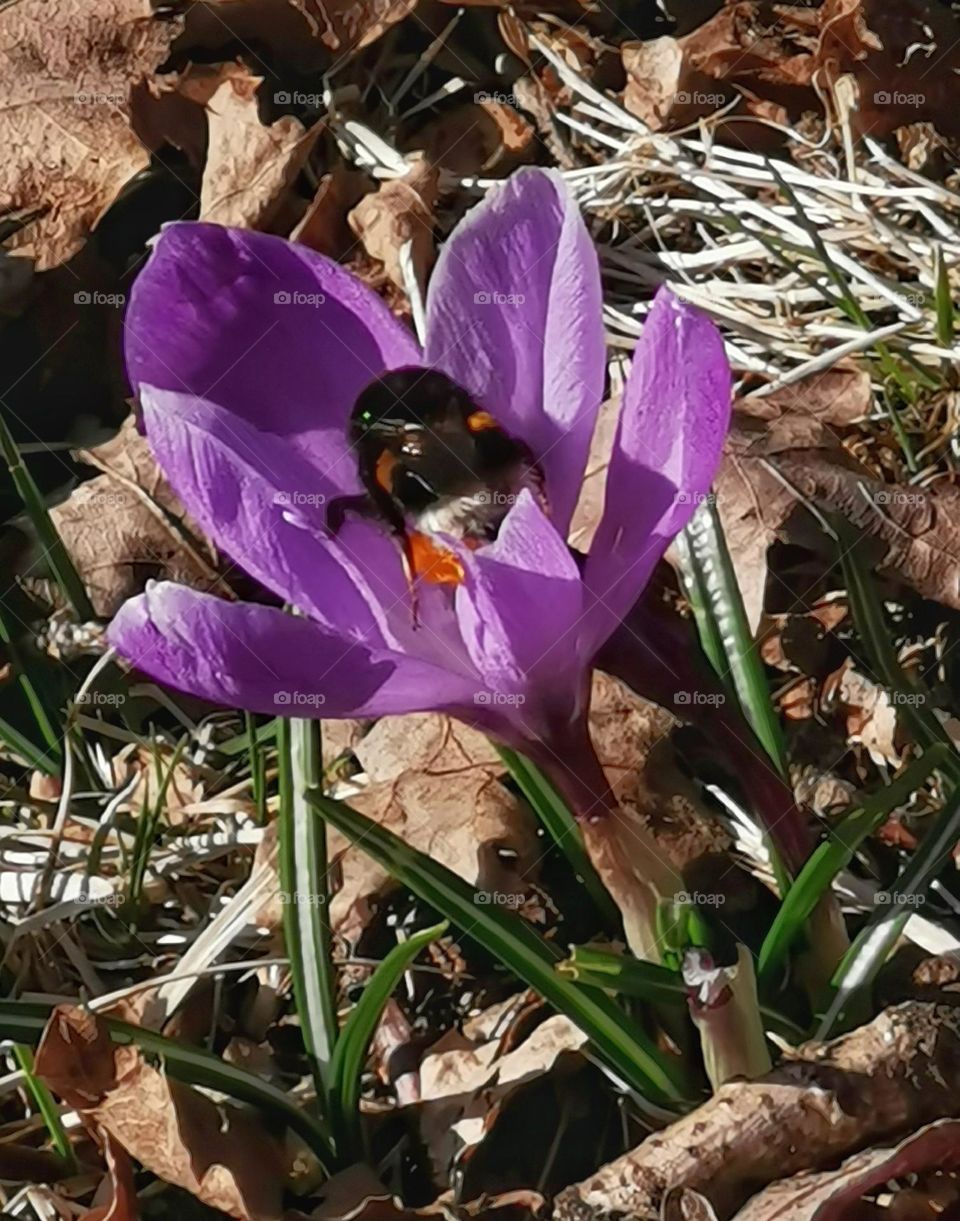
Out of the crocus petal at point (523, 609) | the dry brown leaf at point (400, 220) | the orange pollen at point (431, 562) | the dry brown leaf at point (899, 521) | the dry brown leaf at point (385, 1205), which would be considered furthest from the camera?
the dry brown leaf at point (400, 220)

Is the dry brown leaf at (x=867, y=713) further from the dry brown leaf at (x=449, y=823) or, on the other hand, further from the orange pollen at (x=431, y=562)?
the orange pollen at (x=431, y=562)

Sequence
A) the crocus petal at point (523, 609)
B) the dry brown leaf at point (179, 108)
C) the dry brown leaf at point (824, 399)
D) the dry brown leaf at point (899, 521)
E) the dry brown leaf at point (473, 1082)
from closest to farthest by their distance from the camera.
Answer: the crocus petal at point (523, 609), the dry brown leaf at point (473, 1082), the dry brown leaf at point (899, 521), the dry brown leaf at point (824, 399), the dry brown leaf at point (179, 108)

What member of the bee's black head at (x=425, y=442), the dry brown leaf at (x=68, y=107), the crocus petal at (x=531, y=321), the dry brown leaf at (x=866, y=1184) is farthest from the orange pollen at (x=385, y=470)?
the dry brown leaf at (x=68, y=107)

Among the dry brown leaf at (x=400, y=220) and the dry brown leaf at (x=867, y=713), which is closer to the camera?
the dry brown leaf at (x=867, y=713)

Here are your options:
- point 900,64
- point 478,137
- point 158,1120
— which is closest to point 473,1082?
point 158,1120

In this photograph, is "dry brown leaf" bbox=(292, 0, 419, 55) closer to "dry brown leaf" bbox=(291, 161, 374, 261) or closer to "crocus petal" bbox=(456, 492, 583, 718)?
"dry brown leaf" bbox=(291, 161, 374, 261)

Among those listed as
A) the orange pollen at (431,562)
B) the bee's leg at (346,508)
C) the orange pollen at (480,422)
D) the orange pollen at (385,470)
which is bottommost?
the orange pollen at (431,562)

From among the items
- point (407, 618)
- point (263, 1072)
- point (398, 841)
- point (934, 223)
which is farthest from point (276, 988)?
point (934, 223)

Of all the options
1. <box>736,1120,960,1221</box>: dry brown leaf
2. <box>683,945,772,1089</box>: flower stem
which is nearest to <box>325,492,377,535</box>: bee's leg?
<box>683,945,772,1089</box>: flower stem
